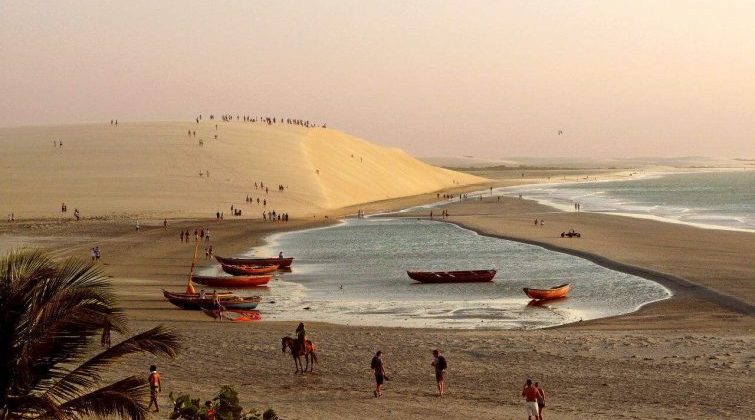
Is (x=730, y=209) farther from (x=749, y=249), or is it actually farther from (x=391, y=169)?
(x=391, y=169)

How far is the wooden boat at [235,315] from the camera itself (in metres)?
29.2

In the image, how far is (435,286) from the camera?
3800cm

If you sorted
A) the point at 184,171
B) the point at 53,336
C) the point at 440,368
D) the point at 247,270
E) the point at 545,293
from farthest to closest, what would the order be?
1. the point at 184,171
2. the point at 247,270
3. the point at 545,293
4. the point at 440,368
5. the point at 53,336

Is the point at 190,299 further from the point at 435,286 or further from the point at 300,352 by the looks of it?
the point at 300,352

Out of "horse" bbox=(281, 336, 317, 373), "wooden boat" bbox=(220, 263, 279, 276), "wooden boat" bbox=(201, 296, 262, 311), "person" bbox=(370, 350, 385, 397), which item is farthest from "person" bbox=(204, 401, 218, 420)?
"wooden boat" bbox=(220, 263, 279, 276)

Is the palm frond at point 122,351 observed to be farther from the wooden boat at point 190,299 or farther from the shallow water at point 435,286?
the wooden boat at point 190,299

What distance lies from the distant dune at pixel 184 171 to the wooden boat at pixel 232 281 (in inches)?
1494

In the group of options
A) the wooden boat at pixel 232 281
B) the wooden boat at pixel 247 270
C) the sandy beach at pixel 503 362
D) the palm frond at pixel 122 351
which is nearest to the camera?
the palm frond at pixel 122 351

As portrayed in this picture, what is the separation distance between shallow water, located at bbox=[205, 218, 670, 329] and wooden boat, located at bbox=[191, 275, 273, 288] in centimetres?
66

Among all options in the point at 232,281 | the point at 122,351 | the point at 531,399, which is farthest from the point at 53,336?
the point at 232,281

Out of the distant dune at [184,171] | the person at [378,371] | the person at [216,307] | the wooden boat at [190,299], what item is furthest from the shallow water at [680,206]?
the person at [378,371]

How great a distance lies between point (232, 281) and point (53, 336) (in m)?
28.8

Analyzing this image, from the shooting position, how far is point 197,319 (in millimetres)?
28953

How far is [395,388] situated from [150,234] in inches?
1741
